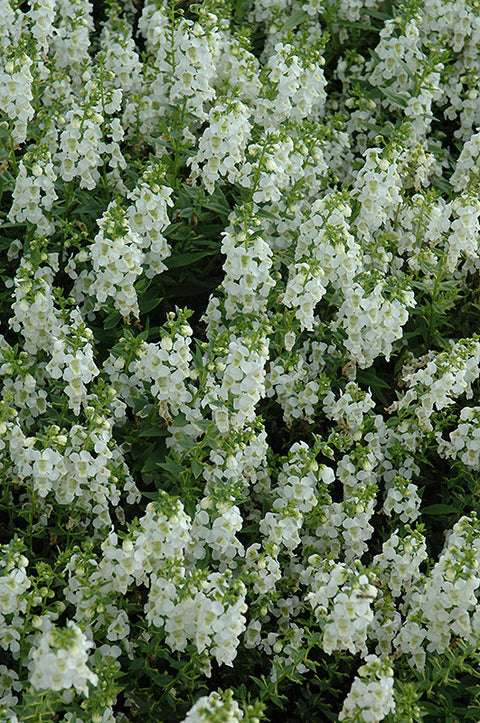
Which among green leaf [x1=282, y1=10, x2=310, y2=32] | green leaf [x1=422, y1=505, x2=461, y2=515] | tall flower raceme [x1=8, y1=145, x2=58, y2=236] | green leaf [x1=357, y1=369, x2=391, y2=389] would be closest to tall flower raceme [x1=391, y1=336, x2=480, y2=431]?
green leaf [x1=357, y1=369, x2=391, y2=389]

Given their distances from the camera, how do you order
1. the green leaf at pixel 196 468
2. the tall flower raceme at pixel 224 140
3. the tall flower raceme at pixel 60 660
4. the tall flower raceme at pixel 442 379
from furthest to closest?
1. the tall flower raceme at pixel 224 140
2. the tall flower raceme at pixel 442 379
3. the green leaf at pixel 196 468
4. the tall flower raceme at pixel 60 660

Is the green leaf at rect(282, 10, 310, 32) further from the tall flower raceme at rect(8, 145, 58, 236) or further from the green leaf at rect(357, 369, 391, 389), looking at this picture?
the green leaf at rect(357, 369, 391, 389)

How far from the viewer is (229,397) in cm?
402

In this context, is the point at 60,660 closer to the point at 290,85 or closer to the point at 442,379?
the point at 442,379

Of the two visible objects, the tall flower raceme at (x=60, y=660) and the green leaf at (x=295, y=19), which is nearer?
the tall flower raceme at (x=60, y=660)

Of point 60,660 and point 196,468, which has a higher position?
point 196,468

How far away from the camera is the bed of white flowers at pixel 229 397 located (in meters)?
3.68

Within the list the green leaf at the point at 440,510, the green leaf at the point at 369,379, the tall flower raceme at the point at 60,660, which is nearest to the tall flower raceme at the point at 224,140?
the green leaf at the point at 369,379

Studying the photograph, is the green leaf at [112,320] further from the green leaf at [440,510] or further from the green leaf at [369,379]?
the green leaf at [440,510]

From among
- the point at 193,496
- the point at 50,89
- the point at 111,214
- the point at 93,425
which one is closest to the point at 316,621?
the point at 193,496

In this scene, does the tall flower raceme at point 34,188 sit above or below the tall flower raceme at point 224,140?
below

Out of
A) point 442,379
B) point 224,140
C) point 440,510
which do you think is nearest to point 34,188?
point 224,140

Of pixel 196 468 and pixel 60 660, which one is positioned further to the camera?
pixel 196 468

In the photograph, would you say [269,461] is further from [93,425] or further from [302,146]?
[302,146]
